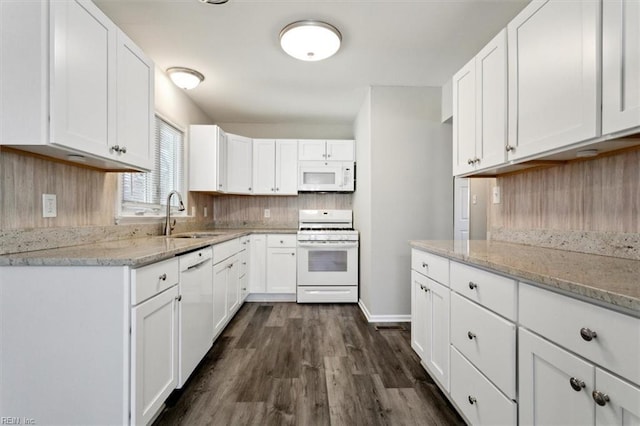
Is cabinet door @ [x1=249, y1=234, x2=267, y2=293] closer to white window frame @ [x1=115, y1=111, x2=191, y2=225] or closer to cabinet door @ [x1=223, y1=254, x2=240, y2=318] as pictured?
cabinet door @ [x1=223, y1=254, x2=240, y2=318]

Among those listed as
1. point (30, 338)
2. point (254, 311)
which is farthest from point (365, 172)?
point (30, 338)

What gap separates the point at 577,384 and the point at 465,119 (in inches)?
62.9

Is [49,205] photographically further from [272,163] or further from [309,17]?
[272,163]

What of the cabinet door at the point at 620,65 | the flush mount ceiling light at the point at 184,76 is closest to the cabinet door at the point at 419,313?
the cabinet door at the point at 620,65

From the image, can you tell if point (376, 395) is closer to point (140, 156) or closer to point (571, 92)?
point (571, 92)

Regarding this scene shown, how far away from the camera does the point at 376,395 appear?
1.78m

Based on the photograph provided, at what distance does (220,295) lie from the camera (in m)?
2.56

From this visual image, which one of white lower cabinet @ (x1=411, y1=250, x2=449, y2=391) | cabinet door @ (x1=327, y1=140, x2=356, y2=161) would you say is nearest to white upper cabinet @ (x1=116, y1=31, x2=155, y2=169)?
white lower cabinet @ (x1=411, y1=250, x2=449, y2=391)

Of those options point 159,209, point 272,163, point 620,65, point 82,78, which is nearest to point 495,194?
point 620,65

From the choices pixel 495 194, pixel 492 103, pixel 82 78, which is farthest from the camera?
pixel 495 194

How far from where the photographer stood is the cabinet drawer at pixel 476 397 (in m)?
1.15

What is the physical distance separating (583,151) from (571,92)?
288 mm

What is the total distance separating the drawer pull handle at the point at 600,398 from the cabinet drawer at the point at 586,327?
0.08 meters

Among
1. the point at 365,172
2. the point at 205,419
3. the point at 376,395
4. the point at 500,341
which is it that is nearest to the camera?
the point at 500,341
